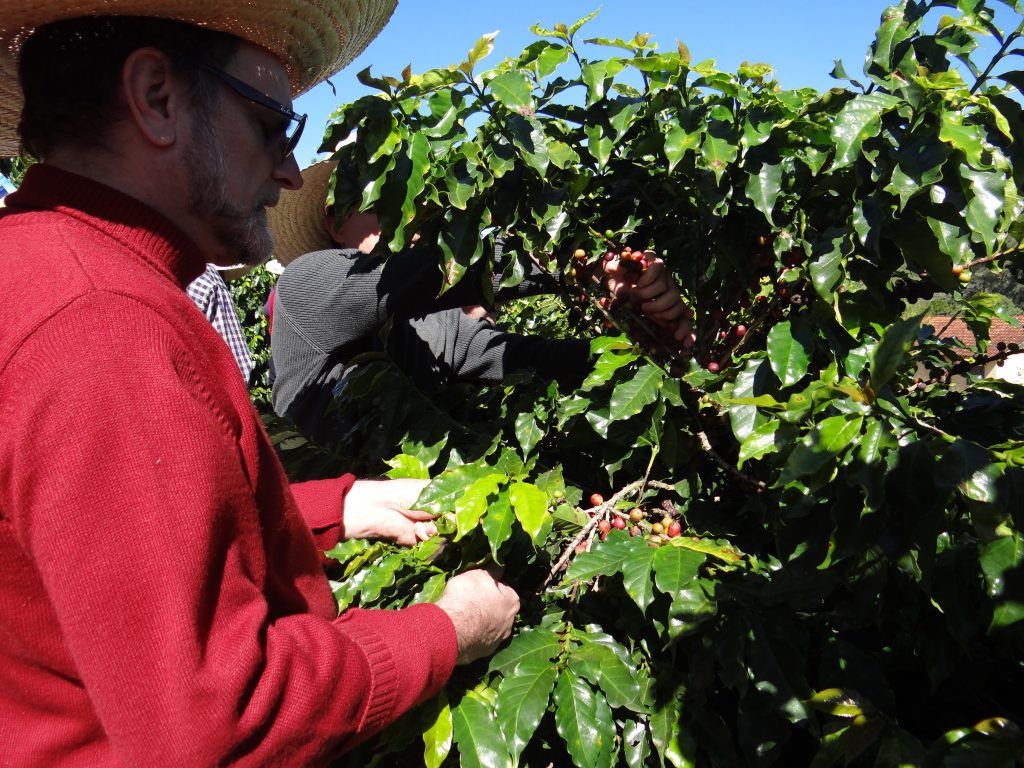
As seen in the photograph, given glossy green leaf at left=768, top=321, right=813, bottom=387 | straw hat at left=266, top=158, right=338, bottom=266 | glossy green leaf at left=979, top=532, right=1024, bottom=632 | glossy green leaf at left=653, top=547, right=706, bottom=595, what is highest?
straw hat at left=266, top=158, right=338, bottom=266

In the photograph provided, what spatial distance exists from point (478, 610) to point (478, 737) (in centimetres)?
23

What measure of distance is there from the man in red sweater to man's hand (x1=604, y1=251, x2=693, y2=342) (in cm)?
88

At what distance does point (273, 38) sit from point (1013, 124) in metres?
1.40

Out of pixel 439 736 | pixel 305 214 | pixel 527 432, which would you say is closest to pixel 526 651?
pixel 439 736

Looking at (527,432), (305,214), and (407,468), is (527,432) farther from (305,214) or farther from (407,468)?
(305,214)

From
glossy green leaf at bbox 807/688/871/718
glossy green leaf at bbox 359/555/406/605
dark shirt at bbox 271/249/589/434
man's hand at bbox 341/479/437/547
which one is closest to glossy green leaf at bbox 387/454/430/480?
man's hand at bbox 341/479/437/547

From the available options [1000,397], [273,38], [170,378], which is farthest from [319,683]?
[1000,397]

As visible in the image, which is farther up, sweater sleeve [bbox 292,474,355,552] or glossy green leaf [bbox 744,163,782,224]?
glossy green leaf [bbox 744,163,782,224]

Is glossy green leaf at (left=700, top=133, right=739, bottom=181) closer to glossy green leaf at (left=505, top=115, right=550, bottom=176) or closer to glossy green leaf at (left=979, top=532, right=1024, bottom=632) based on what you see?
glossy green leaf at (left=505, top=115, right=550, bottom=176)

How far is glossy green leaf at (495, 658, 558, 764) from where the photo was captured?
4.58ft

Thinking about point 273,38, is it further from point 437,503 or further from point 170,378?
point 437,503

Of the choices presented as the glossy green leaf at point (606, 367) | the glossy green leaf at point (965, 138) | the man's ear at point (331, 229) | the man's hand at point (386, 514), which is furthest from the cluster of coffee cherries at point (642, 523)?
the man's ear at point (331, 229)

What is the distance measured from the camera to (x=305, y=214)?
10.6ft

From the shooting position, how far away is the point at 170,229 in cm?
129
